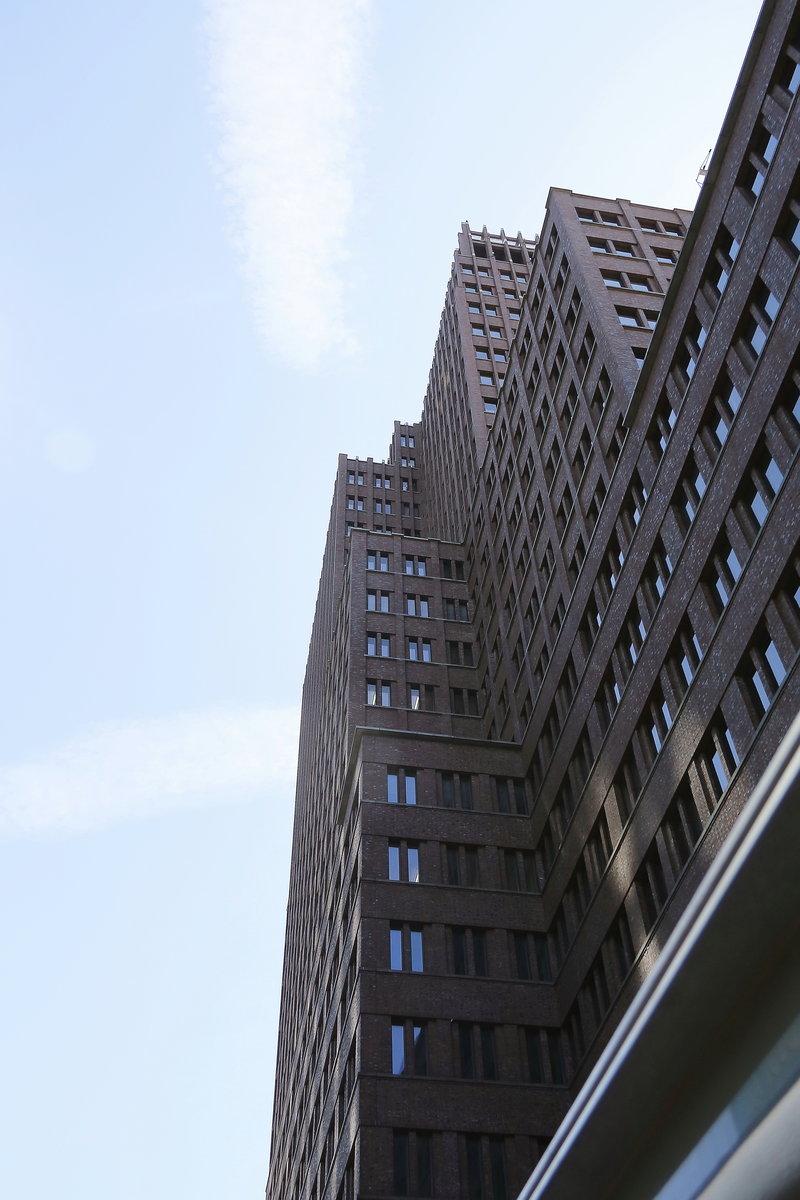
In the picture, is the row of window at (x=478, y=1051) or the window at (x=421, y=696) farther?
the window at (x=421, y=696)

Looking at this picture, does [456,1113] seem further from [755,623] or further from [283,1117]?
[283,1117]

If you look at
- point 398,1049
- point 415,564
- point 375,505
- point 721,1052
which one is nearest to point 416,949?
point 398,1049

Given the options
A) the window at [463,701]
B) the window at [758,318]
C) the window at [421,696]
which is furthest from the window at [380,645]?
the window at [758,318]

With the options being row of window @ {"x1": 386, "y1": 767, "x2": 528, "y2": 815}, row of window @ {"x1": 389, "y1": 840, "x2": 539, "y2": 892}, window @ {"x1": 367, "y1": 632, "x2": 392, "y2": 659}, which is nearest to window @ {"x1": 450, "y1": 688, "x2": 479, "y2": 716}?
window @ {"x1": 367, "y1": 632, "x2": 392, "y2": 659}

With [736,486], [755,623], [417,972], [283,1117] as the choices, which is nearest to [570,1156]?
[755,623]

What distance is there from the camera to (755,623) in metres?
32.1

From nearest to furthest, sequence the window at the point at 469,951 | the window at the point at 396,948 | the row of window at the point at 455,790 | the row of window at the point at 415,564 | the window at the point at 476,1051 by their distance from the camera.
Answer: the window at the point at 476,1051
the window at the point at 396,948
the window at the point at 469,951
the row of window at the point at 455,790
the row of window at the point at 415,564

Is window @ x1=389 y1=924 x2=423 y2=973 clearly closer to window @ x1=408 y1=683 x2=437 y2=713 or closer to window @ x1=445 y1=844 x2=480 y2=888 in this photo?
window @ x1=445 y1=844 x2=480 y2=888

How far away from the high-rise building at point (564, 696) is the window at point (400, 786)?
160 millimetres

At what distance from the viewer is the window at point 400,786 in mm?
54000

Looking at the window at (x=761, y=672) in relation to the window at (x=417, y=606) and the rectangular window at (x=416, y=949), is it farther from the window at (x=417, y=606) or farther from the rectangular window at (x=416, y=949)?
the window at (x=417, y=606)

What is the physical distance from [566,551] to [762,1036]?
43147 millimetres

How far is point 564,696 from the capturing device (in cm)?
5041

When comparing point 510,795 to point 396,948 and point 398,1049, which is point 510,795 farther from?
Answer: point 398,1049
